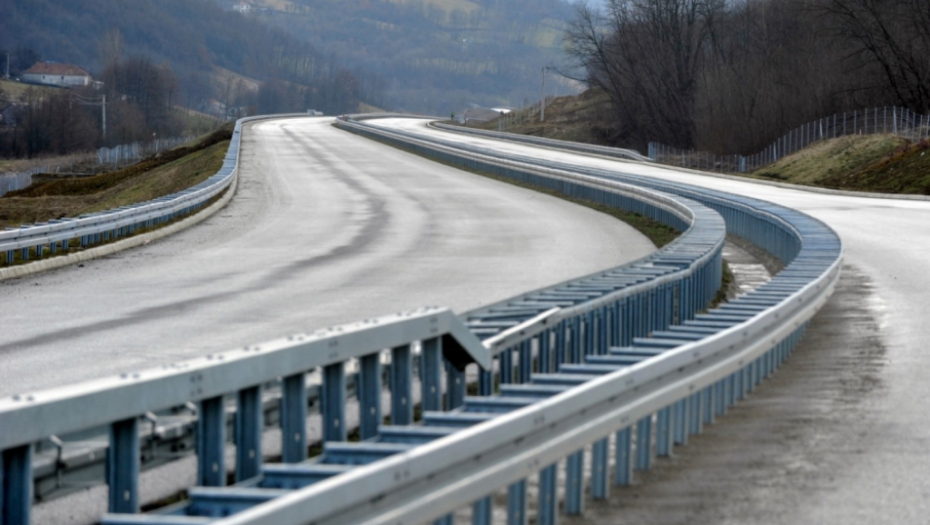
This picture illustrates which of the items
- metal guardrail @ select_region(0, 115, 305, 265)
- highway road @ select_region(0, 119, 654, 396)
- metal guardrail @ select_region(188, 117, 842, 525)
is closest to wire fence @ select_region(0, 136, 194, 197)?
highway road @ select_region(0, 119, 654, 396)

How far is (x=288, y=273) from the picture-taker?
19656mm

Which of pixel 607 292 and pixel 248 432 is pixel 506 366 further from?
pixel 248 432

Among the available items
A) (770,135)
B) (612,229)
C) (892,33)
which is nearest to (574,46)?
(770,135)

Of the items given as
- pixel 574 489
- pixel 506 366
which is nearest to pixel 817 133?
pixel 506 366

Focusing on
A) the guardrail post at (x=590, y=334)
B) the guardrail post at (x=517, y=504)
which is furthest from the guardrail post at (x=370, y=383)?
the guardrail post at (x=590, y=334)

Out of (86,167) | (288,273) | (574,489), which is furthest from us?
(86,167)

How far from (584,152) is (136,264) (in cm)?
5844

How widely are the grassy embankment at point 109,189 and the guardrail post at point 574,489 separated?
31355mm

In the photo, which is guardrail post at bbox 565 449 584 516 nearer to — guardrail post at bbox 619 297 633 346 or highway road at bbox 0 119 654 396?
guardrail post at bbox 619 297 633 346

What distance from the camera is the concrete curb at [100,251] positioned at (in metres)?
19.6

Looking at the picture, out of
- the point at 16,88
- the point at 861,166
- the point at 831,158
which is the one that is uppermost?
the point at 16,88

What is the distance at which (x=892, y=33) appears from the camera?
70688mm

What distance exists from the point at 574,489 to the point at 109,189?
50.8 m

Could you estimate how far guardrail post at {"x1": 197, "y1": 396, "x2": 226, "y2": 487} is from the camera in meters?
6.25
